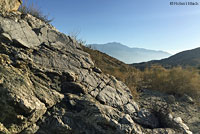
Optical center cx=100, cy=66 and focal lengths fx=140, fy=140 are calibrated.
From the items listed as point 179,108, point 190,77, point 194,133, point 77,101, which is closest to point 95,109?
point 77,101

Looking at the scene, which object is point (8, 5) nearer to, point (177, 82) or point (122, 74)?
point (122, 74)

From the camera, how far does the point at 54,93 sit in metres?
4.20

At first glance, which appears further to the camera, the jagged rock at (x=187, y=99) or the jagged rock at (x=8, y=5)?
the jagged rock at (x=187, y=99)

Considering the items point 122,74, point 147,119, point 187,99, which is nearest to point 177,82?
point 187,99

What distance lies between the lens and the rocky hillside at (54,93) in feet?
11.1

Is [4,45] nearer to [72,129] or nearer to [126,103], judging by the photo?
[72,129]

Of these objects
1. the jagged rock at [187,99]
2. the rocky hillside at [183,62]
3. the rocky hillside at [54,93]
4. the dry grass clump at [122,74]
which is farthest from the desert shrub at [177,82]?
the rocky hillside at [183,62]

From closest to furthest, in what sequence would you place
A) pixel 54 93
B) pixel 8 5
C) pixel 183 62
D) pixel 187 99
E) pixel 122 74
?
pixel 54 93 < pixel 8 5 < pixel 187 99 < pixel 122 74 < pixel 183 62

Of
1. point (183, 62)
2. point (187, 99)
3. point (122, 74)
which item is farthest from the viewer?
point (183, 62)

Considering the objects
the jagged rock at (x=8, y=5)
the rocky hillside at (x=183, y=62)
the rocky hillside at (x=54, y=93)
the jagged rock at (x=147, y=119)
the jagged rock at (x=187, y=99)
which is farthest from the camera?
the rocky hillside at (x=183, y=62)

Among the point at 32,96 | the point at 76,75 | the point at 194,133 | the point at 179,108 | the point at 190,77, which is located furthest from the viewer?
the point at 190,77

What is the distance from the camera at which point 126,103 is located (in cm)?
554

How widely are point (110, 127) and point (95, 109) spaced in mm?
662

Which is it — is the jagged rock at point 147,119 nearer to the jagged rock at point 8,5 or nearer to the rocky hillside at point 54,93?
the rocky hillside at point 54,93
